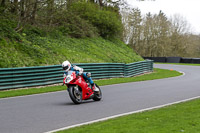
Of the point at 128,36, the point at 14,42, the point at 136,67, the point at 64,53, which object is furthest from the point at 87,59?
the point at 128,36

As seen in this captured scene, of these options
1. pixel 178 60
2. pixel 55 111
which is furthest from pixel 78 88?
pixel 178 60

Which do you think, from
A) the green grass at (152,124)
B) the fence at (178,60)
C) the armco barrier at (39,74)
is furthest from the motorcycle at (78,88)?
the fence at (178,60)

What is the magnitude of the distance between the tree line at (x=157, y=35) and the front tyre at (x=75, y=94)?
180 feet

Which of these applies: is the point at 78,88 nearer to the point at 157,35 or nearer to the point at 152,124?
the point at 152,124

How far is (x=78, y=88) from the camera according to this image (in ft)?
32.3

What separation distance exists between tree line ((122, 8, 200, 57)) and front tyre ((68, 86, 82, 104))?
5497 cm

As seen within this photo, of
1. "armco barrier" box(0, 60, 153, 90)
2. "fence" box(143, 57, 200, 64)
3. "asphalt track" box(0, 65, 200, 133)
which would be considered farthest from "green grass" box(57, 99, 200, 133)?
"fence" box(143, 57, 200, 64)

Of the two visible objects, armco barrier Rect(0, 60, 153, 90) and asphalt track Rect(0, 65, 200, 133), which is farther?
armco barrier Rect(0, 60, 153, 90)

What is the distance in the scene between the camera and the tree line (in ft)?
221

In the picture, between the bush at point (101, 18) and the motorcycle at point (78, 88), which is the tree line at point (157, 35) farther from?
the motorcycle at point (78, 88)

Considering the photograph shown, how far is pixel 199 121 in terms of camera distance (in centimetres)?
636

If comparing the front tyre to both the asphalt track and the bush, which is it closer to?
the asphalt track

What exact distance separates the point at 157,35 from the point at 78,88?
6216 centimetres

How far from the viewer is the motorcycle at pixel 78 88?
31.0ft
